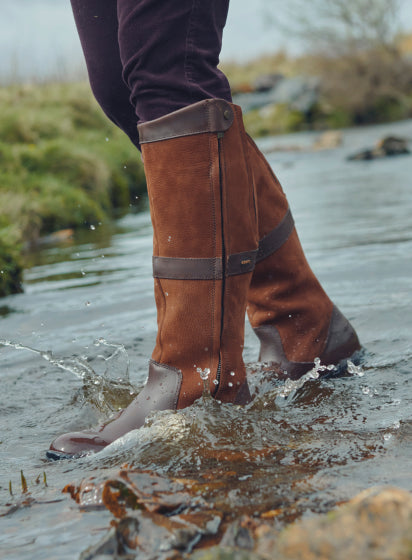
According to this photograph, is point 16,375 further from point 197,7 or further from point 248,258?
point 197,7

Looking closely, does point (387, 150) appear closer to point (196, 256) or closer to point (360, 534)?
point (196, 256)

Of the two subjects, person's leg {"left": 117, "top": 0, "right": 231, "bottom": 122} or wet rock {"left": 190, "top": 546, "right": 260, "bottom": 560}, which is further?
person's leg {"left": 117, "top": 0, "right": 231, "bottom": 122}

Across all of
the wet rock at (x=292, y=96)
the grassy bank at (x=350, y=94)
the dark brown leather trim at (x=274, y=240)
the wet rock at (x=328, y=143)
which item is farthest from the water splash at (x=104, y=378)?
the wet rock at (x=292, y=96)

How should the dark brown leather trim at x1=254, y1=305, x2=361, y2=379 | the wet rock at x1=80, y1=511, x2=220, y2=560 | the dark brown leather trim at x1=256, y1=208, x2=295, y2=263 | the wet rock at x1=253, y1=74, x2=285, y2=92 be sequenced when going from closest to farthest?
the wet rock at x1=80, y1=511, x2=220, y2=560
the dark brown leather trim at x1=256, y1=208, x2=295, y2=263
the dark brown leather trim at x1=254, y1=305, x2=361, y2=379
the wet rock at x1=253, y1=74, x2=285, y2=92

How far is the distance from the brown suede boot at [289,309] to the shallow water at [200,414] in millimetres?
105

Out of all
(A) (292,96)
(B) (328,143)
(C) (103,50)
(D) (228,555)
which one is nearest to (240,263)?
(C) (103,50)

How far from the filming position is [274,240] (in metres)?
2.06

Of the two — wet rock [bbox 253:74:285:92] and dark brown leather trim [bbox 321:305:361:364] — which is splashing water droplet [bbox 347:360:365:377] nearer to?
dark brown leather trim [bbox 321:305:361:364]

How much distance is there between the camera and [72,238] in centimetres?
669

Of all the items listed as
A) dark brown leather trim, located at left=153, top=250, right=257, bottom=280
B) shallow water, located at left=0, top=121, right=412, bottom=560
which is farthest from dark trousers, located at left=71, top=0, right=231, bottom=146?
shallow water, located at left=0, top=121, right=412, bottom=560

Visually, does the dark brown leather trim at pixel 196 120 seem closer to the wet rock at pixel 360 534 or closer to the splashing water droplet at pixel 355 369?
the splashing water droplet at pixel 355 369

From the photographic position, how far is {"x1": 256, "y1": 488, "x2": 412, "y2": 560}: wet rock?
0.88 m

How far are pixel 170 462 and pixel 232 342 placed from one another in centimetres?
41

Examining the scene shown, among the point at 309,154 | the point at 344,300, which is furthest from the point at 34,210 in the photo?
the point at 309,154
